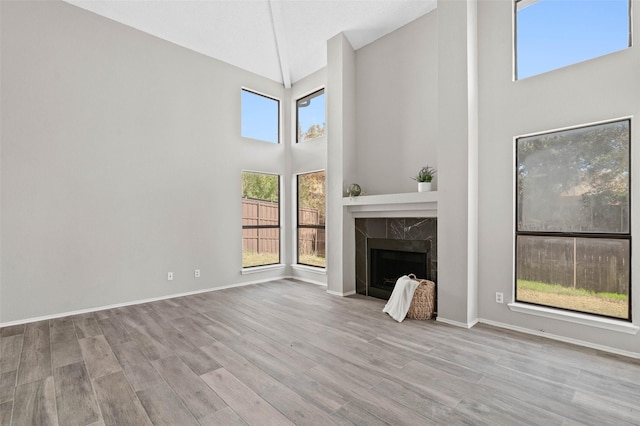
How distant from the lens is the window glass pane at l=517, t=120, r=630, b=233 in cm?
277

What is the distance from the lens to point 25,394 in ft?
7.06

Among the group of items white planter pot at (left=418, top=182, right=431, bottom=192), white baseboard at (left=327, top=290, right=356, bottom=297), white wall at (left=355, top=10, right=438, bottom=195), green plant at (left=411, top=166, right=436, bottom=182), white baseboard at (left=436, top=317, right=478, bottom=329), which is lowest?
white baseboard at (left=327, top=290, right=356, bottom=297)

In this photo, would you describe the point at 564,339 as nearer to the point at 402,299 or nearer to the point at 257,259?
the point at 402,299

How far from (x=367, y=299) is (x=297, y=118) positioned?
372 centimetres

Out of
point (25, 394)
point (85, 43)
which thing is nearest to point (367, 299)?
point (25, 394)

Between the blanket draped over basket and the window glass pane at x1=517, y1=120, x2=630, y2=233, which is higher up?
the window glass pane at x1=517, y1=120, x2=630, y2=233

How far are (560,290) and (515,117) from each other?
6.09 ft

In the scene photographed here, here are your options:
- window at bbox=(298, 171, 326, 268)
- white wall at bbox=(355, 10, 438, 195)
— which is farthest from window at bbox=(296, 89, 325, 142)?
white wall at bbox=(355, 10, 438, 195)

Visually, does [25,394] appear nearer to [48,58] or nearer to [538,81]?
[48,58]

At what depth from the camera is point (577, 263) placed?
2.99m

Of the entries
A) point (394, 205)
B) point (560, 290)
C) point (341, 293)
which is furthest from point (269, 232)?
point (560, 290)

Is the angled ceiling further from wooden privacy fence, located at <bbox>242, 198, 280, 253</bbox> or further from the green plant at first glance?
wooden privacy fence, located at <bbox>242, 198, 280, 253</bbox>

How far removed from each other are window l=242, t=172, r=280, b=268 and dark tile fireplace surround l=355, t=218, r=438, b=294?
73.2 inches

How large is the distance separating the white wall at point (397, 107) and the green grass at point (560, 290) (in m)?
1.76
